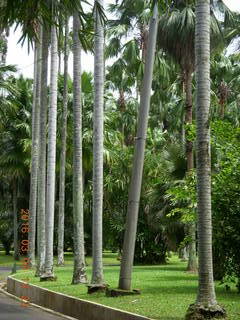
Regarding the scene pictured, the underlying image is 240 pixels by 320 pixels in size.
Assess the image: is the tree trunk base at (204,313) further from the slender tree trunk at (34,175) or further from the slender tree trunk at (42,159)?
the slender tree trunk at (34,175)

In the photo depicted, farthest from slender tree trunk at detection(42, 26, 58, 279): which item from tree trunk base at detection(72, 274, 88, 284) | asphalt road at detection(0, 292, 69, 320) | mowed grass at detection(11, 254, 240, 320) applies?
asphalt road at detection(0, 292, 69, 320)

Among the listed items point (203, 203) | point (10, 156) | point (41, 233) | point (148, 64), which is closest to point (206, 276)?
point (203, 203)

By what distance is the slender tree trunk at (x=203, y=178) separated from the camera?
10.6 meters

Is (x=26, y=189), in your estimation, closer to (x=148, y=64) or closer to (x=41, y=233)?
(x=41, y=233)

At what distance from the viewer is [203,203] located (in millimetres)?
10727

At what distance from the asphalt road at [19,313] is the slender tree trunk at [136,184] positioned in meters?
1.90

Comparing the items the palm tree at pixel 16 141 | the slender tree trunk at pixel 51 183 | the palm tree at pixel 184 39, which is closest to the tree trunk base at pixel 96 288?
the slender tree trunk at pixel 51 183

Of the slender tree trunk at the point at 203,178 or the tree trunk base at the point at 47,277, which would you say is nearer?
the slender tree trunk at the point at 203,178

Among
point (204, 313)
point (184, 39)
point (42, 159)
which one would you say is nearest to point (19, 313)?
point (204, 313)

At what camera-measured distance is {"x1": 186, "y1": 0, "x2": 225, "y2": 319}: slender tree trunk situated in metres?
10.6

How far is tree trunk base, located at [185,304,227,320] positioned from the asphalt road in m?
4.12

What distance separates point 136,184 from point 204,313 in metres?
4.72

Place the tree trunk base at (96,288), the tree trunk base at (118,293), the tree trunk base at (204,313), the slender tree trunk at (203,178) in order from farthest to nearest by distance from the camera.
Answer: the tree trunk base at (96,288) → the tree trunk base at (118,293) → the slender tree trunk at (203,178) → the tree trunk base at (204,313)

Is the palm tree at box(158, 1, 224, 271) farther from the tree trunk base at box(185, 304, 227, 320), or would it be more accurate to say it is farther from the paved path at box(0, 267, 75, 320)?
the tree trunk base at box(185, 304, 227, 320)
